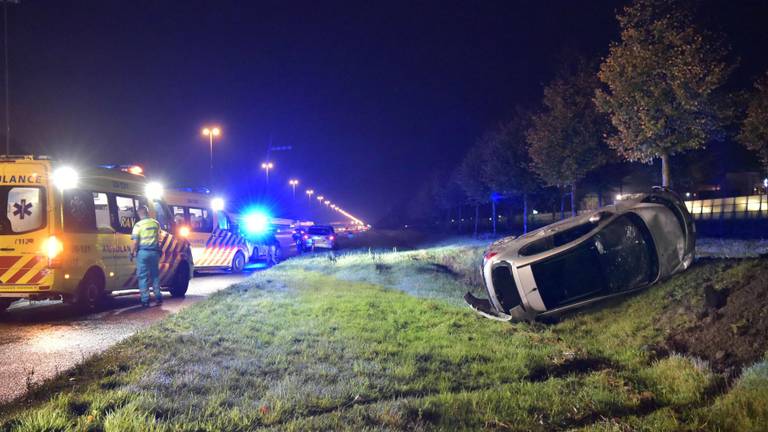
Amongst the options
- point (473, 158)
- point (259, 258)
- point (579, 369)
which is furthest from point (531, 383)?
point (473, 158)

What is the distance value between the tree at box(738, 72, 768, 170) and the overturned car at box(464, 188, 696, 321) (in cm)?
1016

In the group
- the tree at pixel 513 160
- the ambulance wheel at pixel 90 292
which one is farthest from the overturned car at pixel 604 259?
the tree at pixel 513 160

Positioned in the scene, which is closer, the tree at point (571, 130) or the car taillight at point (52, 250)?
the car taillight at point (52, 250)

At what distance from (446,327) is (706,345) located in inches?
139

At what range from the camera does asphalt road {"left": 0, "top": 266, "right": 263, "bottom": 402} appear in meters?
5.85

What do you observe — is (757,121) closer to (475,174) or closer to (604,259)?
(604,259)

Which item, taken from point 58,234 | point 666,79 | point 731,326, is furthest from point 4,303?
point 666,79

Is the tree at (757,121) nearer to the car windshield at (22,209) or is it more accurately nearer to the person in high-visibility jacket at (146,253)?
the person in high-visibility jacket at (146,253)

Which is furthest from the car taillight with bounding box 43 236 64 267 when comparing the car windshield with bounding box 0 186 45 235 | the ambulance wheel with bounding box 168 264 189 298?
the ambulance wheel with bounding box 168 264 189 298

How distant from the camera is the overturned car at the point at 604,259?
27.8ft

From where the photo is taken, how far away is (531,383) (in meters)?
5.61

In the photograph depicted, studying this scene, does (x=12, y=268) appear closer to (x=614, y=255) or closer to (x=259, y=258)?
(x=614, y=255)

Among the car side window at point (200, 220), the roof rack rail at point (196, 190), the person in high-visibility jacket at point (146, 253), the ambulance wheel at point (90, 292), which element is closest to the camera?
the ambulance wheel at point (90, 292)

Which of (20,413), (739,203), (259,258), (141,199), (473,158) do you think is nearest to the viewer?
(20,413)
